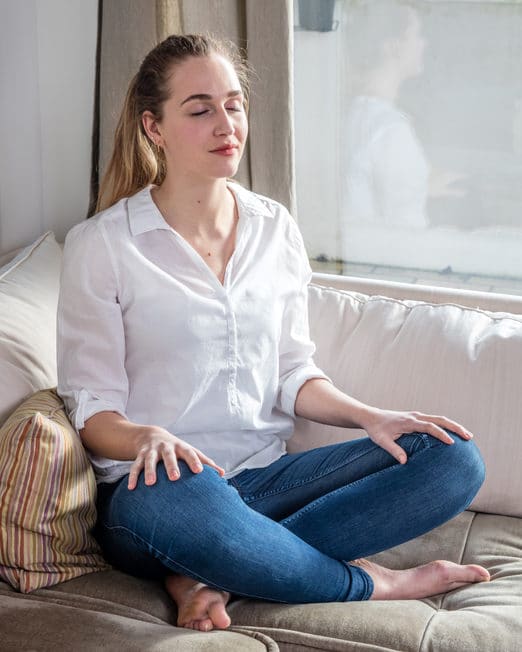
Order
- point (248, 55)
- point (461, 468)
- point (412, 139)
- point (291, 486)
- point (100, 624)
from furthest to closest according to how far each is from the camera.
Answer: point (412, 139) < point (248, 55) < point (291, 486) < point (461, 468) < point (100, 624)

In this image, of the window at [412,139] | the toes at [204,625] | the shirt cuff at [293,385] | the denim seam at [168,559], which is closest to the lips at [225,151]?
the shirt cuff at [293,385]

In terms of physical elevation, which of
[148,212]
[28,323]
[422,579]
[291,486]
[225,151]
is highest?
[225,151]

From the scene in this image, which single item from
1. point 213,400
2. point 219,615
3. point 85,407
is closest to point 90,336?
point 85,407

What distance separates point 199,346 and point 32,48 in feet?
3.41

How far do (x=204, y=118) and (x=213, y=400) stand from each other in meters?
0.49

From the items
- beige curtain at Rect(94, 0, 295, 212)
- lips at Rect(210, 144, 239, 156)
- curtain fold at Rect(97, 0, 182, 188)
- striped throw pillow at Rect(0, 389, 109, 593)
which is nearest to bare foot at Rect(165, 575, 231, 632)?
striped throw pillow at Rect(0, 389, 109, 593)

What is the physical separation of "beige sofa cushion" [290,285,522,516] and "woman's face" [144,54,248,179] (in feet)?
1.53

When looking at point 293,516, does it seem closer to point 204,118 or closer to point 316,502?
point 316,502

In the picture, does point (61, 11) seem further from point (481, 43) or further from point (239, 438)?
point (239, 438)

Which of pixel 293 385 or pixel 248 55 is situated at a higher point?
pixel 248 55

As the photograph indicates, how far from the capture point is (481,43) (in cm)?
245

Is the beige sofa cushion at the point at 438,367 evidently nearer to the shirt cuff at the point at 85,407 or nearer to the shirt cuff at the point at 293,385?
the shirt cuff at the point at 293,385

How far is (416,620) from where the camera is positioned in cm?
148

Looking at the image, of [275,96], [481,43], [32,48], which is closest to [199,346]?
[275,96]
